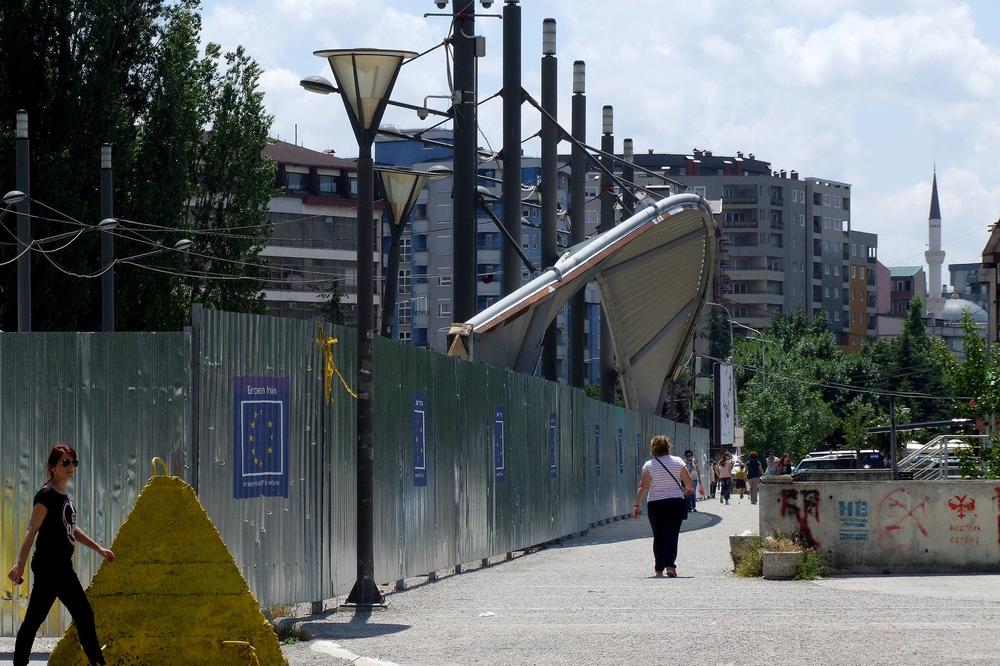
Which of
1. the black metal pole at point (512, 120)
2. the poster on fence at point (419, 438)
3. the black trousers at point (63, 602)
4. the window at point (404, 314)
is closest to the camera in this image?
the black trousers at point (63, 602)

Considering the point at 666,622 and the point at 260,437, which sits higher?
the point at 260,437

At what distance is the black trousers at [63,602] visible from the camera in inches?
392

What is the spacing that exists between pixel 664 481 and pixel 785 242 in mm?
166616

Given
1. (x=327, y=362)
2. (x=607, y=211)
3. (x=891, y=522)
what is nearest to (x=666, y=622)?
(x=327, y=362)

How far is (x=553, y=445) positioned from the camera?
→ 27.7 m

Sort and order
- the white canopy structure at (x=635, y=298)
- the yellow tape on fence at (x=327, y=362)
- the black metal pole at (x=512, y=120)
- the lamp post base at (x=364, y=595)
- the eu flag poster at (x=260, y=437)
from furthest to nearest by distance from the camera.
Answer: the black metal pole at (x=512, y=120), the white canopy structure at (x=635, y=298), the lamp post base at (x=364, y=595), the yellow tape on fence at (x=327, y=362), the eu flag poster at (x=260, y=437)

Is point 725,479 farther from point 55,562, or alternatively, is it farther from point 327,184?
point 327,184

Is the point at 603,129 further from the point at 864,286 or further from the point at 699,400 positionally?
the point at 864,286

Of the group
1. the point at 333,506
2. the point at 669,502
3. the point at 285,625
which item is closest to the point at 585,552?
the point at 669,502

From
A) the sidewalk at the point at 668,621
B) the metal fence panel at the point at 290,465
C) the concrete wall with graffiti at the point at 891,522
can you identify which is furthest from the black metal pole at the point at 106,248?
the metal fence panel at the point at 290,465

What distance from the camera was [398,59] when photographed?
50.0 ft

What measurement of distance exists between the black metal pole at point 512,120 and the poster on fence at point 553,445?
26.3 feet

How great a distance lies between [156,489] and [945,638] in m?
5.42

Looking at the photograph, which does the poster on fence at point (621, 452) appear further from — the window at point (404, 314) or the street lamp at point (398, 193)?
the window at point (404, 314)
